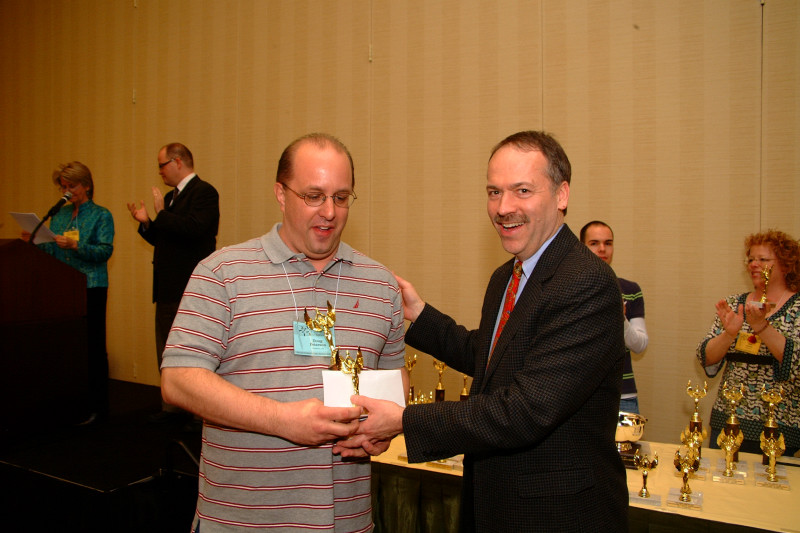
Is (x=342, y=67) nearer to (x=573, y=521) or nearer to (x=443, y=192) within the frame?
(x=443, y=192)

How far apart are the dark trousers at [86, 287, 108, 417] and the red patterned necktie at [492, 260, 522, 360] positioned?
398 centimetres

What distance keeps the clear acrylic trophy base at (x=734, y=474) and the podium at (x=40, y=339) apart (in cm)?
419

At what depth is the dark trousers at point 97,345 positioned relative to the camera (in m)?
4.62

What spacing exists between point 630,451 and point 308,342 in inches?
65.1

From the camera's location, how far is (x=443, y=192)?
484cm

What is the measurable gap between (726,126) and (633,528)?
A: 3.03m

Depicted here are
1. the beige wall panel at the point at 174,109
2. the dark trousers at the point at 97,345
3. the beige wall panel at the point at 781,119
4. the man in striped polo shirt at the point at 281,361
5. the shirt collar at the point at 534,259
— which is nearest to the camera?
the man in striped polo shirt at the point at 281,361

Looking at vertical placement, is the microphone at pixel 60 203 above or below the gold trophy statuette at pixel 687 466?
above

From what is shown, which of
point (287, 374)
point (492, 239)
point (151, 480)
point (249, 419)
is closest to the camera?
point (249, 419)

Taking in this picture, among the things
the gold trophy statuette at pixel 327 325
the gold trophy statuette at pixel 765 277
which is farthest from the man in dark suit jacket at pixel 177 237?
the gold trophy statuette at pixel 765 277

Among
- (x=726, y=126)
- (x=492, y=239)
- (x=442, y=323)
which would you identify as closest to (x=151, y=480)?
(x=442, y=323)

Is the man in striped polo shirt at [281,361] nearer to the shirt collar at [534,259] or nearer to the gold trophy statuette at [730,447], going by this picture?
the shirt collar at [534,259]

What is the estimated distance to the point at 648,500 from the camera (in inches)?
79.5

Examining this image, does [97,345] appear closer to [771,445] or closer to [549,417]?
[549,417]
